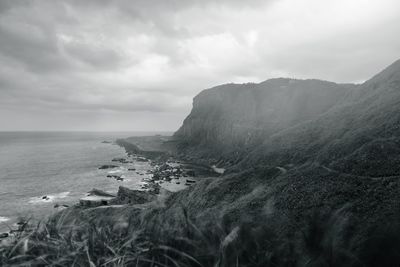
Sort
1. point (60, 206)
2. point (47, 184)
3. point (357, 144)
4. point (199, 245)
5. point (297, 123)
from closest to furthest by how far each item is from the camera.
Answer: point (199, 245) < point (357, 144) < point (60, 206) < point (47, 184) < point (297, 123)

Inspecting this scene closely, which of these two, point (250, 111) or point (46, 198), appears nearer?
point (46, 198)

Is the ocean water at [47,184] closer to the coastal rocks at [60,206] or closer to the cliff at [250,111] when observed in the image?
the coastal rocks at [60,206]

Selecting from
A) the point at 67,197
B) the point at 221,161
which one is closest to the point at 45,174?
the point at 67,197

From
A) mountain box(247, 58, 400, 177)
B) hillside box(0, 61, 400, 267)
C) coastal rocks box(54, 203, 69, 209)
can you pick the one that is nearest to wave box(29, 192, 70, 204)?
coastal rocks box(54, 203, 69, 209)

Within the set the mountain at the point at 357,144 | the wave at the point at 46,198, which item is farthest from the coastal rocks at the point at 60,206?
the mountain at the point at 357,144

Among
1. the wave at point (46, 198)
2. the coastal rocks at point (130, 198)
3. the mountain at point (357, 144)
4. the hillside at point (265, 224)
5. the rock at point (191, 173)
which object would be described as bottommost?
the wave at point (46, 198)

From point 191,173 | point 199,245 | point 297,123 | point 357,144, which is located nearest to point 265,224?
point 199,245

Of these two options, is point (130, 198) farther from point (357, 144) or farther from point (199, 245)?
point (199, 245)

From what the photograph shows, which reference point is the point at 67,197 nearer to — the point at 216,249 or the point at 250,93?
the point at 216,249
